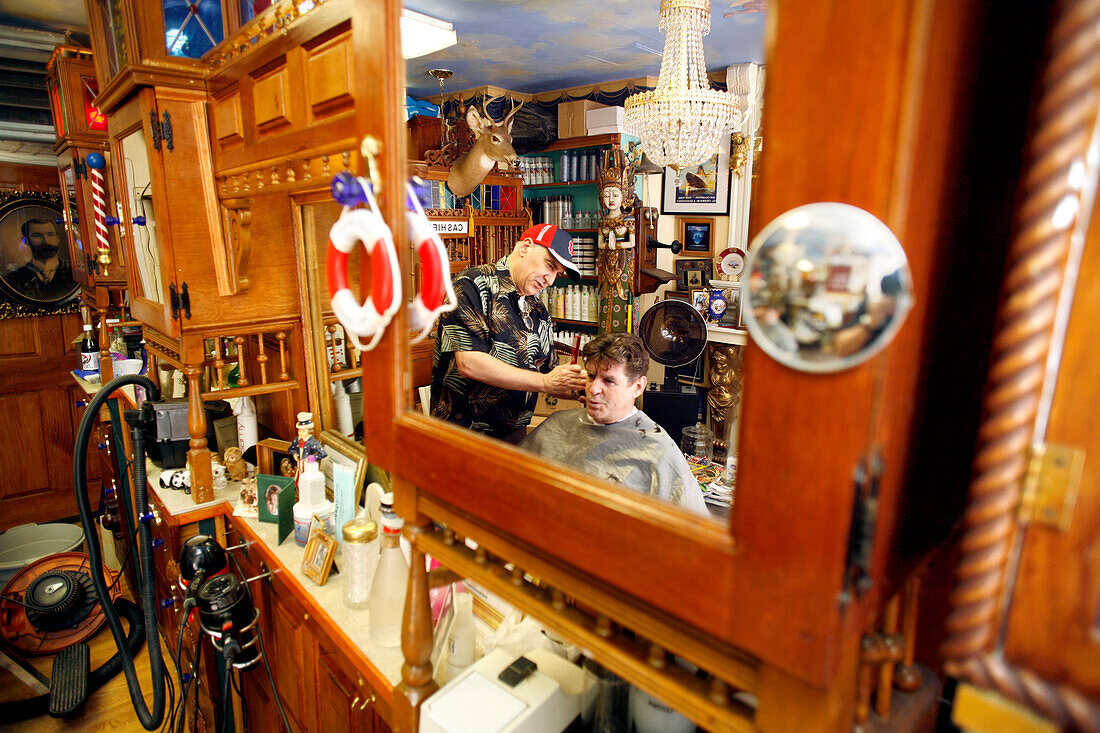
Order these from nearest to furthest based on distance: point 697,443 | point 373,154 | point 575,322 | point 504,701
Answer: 1. point 373,154
2. point 504,701
3. point 697,443
4. point 575,322

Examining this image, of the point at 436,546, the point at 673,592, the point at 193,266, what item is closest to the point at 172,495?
the point at 193,266

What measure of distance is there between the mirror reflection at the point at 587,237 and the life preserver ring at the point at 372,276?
66 cm

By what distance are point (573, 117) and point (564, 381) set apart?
372 centimetres

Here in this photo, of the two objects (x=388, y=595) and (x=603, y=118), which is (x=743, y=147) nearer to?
(x=603, y=118)

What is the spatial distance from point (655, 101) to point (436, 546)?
8.95 feet

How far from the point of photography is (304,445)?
7.42 ft

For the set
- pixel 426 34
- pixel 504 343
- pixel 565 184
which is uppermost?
A: pixel 426 34

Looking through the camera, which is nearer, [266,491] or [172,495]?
[266,491]

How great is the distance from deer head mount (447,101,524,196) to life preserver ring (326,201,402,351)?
3.46 metres

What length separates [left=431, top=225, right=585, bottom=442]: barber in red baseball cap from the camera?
1991mm

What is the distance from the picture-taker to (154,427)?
2.90 meters

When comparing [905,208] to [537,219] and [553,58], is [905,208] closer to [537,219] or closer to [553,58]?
[553,58]

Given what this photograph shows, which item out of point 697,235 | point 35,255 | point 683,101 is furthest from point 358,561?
point 35,255

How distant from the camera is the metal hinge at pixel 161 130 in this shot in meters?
2.08
